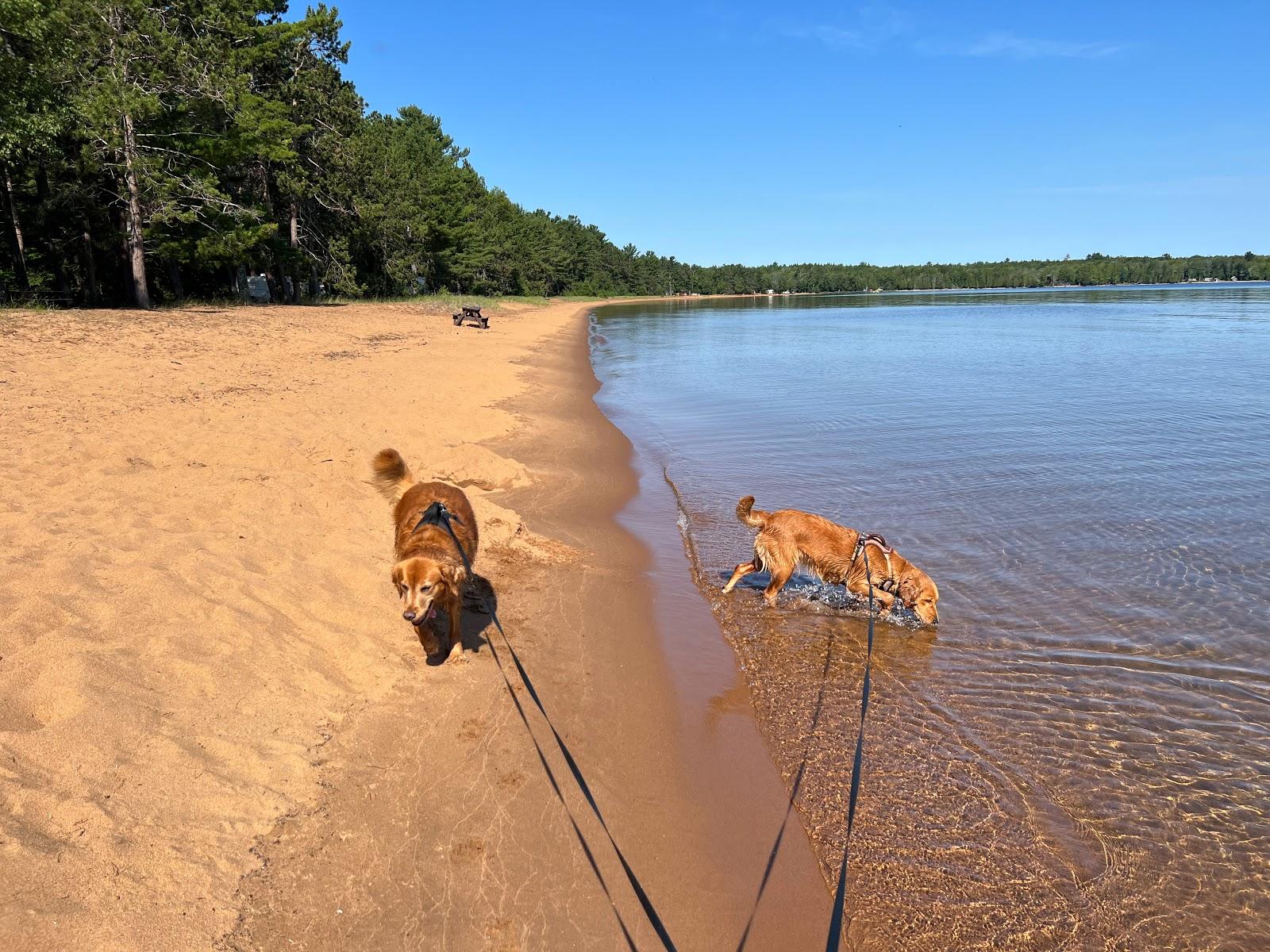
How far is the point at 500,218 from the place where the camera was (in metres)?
86.6

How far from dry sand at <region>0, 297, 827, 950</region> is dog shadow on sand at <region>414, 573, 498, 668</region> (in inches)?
2.7

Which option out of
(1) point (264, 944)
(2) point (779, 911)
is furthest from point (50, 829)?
(2) point (779, 911)

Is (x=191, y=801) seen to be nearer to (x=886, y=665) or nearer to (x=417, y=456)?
(x=886, y=665)

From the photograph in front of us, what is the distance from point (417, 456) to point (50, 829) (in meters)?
7.43

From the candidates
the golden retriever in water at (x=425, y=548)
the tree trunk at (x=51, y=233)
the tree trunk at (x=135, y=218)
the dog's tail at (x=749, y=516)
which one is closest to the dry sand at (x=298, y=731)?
the golden retriever in water at (x=425, y=548)

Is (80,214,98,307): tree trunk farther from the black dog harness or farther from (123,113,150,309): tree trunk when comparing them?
the black dog harness

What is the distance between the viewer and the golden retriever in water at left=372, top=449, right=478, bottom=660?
15.7 feet

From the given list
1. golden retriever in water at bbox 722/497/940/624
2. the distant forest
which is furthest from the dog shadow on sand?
the distant forest

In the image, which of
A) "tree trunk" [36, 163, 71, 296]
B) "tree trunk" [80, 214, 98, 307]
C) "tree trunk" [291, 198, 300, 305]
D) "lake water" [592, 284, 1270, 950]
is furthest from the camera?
"tree trunk" [291, 198, 300, 305]

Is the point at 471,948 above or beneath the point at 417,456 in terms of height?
beneath

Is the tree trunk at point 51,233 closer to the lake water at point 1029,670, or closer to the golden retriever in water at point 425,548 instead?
the lake water at point 1029,670

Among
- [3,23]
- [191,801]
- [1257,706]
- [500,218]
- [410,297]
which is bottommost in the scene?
[1257,706]

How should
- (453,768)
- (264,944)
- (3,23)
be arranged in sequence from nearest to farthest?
(264,944) → (453,768) → (3,23)

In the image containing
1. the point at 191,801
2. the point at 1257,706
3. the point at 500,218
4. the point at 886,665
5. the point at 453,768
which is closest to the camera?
the point at 191,801
